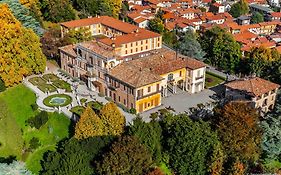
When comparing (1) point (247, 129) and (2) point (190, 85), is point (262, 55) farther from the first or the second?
(1) point (247, 129)

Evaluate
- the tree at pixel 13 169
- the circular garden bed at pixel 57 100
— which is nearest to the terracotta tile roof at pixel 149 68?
the circular garden bed at pixel 57 100

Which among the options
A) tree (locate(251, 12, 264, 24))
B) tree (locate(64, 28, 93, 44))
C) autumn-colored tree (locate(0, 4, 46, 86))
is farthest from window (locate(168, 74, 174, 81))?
tree (locate(251, 12, 264, 24))

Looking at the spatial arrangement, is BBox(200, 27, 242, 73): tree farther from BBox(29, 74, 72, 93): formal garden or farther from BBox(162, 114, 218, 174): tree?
BBox(162, 114, 218, 174): tree

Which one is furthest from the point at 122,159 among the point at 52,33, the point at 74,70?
the point at 52,33

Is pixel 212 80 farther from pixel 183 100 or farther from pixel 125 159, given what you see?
pixel 125 159

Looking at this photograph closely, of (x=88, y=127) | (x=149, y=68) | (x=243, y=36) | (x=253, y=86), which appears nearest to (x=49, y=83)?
(x=149, y=68)
